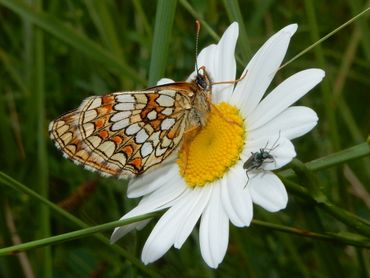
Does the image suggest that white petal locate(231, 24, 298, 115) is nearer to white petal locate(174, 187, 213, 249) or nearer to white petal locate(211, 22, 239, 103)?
white petal locate(211, 22, 239, 103)

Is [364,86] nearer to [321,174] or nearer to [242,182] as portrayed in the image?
[321,174]

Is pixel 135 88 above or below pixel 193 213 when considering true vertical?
above

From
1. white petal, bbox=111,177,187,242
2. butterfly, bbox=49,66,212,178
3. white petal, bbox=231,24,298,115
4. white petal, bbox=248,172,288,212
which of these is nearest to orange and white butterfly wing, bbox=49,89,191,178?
butterfly, bbox=49,66,212,178

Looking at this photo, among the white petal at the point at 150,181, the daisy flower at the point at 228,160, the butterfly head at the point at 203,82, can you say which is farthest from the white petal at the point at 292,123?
the white petal at the point at 150,181

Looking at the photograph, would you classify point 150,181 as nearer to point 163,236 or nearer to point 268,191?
point 163,236

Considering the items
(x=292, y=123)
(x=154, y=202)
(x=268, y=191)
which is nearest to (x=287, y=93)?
(x=292, y=123)

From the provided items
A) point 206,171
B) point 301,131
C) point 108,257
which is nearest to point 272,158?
point 301,131
